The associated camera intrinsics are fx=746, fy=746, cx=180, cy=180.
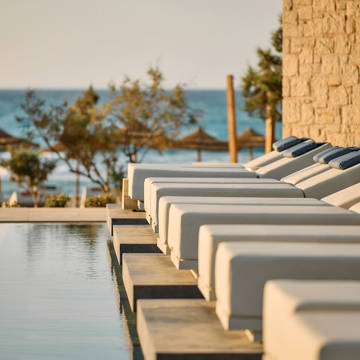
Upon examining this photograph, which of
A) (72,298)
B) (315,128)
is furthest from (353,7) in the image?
(72,298)

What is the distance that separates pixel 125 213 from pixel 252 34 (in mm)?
20107

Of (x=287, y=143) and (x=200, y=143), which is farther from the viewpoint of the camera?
(x=200, y=143)

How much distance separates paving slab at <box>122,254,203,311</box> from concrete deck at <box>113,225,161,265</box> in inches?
32.8

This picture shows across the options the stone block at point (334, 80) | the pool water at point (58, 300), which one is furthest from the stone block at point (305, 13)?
the pool water at point (58, 300)

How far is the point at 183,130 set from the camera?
105ft

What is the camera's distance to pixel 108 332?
3887 mm

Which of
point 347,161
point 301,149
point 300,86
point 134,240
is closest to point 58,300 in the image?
point 134,240

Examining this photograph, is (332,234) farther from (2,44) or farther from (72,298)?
(2,44)

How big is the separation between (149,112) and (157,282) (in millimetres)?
11790

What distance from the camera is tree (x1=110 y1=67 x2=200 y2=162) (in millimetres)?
15219

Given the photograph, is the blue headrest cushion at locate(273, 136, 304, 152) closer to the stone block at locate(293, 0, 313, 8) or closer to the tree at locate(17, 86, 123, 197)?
the stone block at locate(293, 0, 313, 8)

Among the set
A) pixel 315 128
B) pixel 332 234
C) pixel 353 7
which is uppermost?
pixel 353 7

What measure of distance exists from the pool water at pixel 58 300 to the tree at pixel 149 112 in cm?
830

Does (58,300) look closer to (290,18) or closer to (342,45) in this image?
(342,45)
